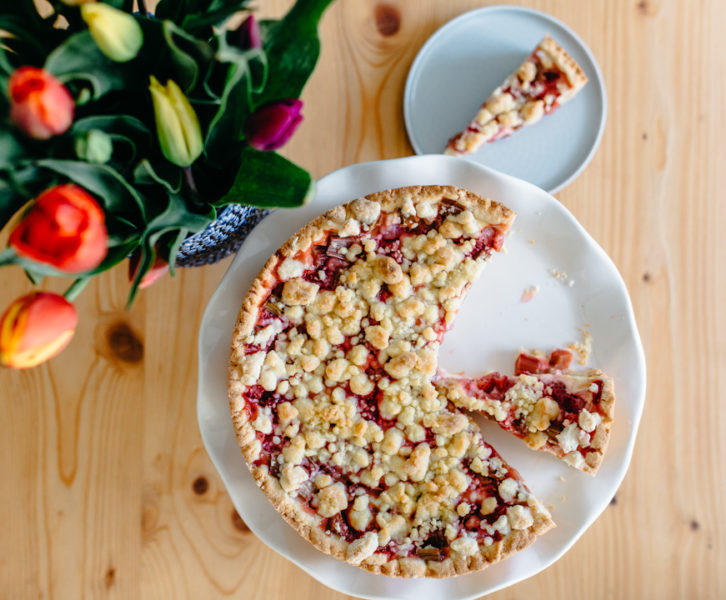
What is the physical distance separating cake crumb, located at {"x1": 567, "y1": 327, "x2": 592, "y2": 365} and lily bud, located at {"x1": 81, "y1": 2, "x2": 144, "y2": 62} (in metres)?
1.42

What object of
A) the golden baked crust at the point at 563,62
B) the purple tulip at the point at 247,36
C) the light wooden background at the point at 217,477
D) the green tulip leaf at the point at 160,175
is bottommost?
the light wooden background at the point at 217,477

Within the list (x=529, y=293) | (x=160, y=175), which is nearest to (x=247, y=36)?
(x=160, y=175)

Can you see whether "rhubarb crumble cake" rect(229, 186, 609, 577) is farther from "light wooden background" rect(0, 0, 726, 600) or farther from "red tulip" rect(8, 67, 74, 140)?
"red tulip" rect(8, 67, 74, 140)

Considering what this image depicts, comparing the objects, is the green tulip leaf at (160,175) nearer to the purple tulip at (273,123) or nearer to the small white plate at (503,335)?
the purple tulip at (273,123)

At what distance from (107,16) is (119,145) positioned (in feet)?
Answer: 0.87

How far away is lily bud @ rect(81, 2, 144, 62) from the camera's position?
979 mm

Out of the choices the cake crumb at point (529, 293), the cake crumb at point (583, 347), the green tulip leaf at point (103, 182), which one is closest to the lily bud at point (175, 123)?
the green tulip leaf at point (103, 182)

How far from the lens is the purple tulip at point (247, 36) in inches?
40.5

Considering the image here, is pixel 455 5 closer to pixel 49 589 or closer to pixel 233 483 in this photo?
pixel 233 483

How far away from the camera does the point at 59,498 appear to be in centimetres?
214

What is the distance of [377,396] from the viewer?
6.23ft

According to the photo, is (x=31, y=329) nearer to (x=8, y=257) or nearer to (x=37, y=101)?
(x=8, y=257)

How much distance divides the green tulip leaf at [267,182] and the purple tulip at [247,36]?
0.26 m

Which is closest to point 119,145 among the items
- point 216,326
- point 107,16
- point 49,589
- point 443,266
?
point 107,16
